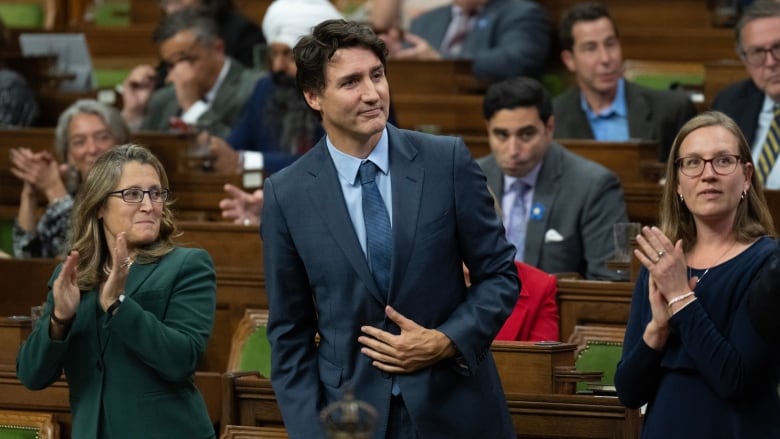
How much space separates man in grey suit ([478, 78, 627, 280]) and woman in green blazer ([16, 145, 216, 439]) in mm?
1613

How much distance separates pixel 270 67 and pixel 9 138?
40.7 inches

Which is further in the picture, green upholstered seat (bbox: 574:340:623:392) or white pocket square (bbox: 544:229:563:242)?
Answer: white pocket square (bbox: 544:229:563:242)

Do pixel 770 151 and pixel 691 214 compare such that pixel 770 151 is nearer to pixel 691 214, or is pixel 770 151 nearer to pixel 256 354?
pixel 256 354

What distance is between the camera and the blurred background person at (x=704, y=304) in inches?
97.7

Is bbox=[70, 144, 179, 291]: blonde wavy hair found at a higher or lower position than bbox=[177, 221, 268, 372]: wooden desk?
higher

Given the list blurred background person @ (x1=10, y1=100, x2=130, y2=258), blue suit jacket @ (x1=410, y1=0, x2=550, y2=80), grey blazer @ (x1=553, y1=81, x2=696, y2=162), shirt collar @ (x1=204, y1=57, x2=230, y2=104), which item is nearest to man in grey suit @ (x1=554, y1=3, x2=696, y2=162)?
grey blazer @ (x1=553, y1=81, x2=696, y2=162)

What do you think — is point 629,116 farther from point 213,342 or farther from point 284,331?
point 284,331

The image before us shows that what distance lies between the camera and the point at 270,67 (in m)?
5.88

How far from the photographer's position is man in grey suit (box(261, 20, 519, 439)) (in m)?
2.49

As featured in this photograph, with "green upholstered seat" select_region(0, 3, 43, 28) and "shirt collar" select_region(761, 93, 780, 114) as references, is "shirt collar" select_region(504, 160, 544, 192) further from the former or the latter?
"green upholstered seat" select_region(0, 3, 43, 28)

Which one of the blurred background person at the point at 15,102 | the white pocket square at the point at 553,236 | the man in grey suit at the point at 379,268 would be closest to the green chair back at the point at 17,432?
the man in grey suit at the point at 379,268

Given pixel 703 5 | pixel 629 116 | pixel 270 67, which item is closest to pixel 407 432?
pixel 629 116

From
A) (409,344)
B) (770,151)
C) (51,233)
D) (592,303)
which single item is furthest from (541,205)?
(409,344)

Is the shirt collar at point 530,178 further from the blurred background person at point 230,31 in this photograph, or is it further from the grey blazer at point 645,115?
the blurred background person at point 230,31
